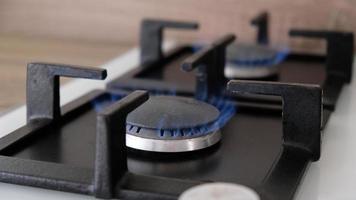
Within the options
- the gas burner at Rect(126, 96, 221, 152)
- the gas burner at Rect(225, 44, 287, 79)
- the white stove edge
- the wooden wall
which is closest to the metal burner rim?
the gas burner at Rect(126, 96, 221, 152)

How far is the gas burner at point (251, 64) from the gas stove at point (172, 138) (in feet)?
0.21

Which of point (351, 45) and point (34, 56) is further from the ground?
point (351, 45)

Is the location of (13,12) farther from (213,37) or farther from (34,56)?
(213,37)

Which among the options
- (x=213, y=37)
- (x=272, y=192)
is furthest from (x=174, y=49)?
(x=272, y=192)

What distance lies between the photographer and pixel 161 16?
1.36 metres

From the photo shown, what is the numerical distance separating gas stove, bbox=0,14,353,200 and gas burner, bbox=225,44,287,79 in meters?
0.06

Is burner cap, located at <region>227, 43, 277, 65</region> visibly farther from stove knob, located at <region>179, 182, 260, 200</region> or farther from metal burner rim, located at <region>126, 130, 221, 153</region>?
stove knob, located at <region>179, 182, 260, 200</region>

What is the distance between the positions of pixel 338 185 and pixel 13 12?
0.98 m

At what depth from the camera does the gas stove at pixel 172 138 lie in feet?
2.05

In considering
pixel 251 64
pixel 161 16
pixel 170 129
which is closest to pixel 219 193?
pixel 170 129

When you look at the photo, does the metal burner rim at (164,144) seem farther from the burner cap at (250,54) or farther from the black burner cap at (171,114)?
the burner cap at (250,54)

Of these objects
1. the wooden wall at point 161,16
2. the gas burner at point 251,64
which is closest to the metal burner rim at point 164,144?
the gas burner at point 251,64

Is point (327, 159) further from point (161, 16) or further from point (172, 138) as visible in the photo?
point (161, 16)

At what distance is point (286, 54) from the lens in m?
1.20
